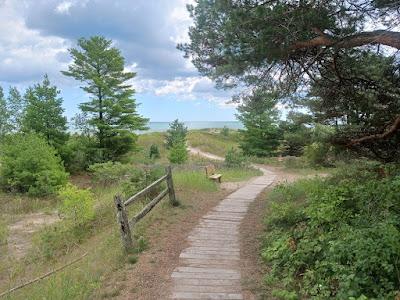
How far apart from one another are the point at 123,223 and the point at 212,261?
5.39 ft

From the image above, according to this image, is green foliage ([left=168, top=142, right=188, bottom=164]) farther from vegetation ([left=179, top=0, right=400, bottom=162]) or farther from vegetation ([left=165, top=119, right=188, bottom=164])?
vegetation ([left=179, top=0, right=400, bottom=162])

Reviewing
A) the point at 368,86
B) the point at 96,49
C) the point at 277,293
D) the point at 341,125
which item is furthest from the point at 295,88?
the point at 96,49

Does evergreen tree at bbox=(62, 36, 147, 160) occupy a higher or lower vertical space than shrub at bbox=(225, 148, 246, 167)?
higher

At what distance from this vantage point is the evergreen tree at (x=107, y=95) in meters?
26.9

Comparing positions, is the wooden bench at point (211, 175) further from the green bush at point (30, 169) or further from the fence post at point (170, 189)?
the green bush at point (30, 169)

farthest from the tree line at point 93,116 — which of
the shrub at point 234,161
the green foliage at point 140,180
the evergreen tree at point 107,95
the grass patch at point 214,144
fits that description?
the grass patch at point 214,144

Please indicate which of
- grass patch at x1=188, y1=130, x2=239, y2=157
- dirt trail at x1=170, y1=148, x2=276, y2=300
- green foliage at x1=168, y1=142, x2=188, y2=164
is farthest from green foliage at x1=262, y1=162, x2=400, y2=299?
grass patch at x1=188, y1=130, x2=239, y2=157

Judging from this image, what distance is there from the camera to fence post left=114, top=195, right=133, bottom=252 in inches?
269

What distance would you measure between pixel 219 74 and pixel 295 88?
6.62 ft

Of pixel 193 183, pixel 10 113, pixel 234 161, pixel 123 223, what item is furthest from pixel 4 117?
pixel 123 223

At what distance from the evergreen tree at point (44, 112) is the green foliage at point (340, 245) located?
2126cm

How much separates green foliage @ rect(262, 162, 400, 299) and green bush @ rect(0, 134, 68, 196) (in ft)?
47.6

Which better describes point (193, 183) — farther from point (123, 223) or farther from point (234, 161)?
point (234, 161)

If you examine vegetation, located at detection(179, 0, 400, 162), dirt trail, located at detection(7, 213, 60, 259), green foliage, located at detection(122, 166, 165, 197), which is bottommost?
dirt trail, located at detection(7, 213, 60, 259)
